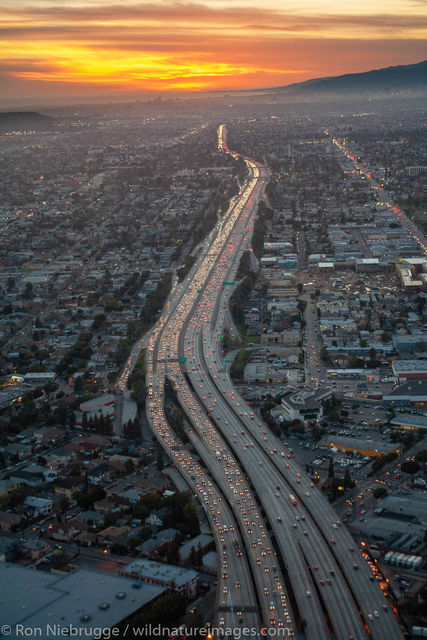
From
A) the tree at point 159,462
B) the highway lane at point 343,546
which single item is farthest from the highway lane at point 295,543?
the tree at point 159,462

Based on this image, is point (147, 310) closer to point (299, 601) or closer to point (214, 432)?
point (214, 432)

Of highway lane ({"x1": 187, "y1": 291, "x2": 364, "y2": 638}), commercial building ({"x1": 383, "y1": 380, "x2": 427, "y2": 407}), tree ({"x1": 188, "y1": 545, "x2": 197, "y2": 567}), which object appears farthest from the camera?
commercial building ({"x1": 383, "y1": 380, "x2": 427, "y2": 407})

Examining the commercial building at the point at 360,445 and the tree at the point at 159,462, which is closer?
the tree at the point at 159,462

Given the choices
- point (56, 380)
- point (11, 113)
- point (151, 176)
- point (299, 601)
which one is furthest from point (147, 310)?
point (11, 113)

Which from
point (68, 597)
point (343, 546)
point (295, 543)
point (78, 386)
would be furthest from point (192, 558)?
point (78, 386)

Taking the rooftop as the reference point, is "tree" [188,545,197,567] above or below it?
below

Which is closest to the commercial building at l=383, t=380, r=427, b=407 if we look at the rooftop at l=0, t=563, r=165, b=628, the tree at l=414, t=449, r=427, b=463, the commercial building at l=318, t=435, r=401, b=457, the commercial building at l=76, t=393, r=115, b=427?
the commercial building at l=318, t=435, r=401, b=457

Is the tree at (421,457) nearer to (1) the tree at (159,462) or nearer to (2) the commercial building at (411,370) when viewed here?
(2) the commercial building at (411,370)

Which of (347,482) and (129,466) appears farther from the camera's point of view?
(129,466)

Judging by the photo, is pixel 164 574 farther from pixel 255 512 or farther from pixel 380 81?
pixel 380 81

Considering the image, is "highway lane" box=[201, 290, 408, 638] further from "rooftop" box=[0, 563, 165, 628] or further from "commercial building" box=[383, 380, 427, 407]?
"commercial building" box=[383, 380, 427, 407]

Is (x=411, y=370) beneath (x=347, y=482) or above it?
above
